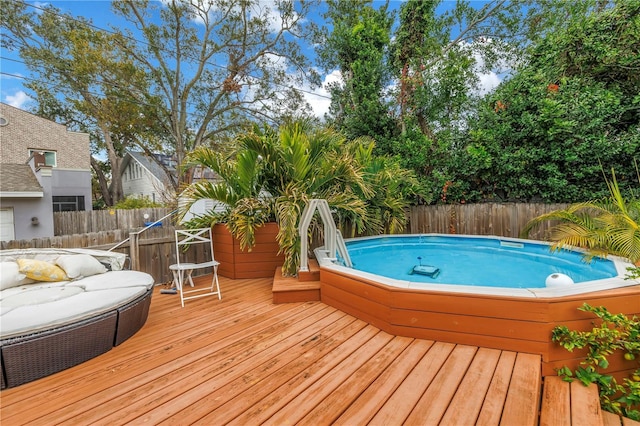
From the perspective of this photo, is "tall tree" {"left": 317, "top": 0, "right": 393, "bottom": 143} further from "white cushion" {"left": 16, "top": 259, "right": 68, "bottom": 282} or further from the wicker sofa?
"white cushion" {"left": 16, "top": 259, "right": 68, "bottom": 282}

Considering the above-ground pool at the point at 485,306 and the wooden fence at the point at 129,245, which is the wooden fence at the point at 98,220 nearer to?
the wooden fence at the point at 129,245

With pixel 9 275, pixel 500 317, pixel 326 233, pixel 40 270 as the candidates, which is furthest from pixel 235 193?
pixel 500 317

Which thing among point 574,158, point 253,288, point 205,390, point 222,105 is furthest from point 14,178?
point 574,158

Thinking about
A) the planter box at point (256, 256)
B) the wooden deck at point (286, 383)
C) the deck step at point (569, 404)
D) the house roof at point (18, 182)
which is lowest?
the deck step at point (569, 404)

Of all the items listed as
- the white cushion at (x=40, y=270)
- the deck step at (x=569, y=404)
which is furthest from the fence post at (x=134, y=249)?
the deck step at (x=569, y=404)

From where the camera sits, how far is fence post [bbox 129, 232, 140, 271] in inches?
154

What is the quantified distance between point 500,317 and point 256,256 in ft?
11.1

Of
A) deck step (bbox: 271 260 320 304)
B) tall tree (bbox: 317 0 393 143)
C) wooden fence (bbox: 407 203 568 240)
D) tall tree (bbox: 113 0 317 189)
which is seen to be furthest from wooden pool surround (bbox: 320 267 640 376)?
tall tree (bbox: 113 0 317 189)

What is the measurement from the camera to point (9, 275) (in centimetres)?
257

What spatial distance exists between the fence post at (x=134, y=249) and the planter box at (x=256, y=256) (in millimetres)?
1190

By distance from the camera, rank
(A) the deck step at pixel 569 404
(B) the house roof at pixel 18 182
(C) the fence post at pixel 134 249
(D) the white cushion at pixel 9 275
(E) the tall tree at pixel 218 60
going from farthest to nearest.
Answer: (E) the tall tree at pixel 218 60 < (B) the house roof at pixel 18 182 < (C) the fence post at pixel 134 249 < (D) the white cushion at pixel 9 275 < (A) the deck step at pixel 569 404

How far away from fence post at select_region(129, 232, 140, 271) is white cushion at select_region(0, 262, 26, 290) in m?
1.27

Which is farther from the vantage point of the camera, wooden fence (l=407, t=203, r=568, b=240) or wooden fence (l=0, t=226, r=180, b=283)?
wooden fence (l=407, t=203, r=568, b=240)

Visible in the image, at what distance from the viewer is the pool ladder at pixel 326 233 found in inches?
140
